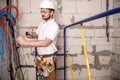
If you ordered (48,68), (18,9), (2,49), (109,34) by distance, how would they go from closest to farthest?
(48,68), (2,49), (18,9), (109,34)

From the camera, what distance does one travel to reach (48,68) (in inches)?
87.6

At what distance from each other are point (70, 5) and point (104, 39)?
0.87 meters

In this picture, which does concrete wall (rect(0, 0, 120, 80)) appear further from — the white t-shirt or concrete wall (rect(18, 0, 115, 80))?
the white t-shirt

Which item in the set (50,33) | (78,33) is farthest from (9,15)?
(78,33)

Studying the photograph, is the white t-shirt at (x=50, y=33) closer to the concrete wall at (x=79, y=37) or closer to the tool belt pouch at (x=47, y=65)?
the tool belt pouch at (x=47, y=65)

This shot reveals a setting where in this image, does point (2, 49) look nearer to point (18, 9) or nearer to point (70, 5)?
point (18, 9)

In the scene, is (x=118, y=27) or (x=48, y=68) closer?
(x=48, y=68)

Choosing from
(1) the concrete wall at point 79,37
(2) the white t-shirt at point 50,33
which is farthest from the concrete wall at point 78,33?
(2) the white t-shirt at point 50,33

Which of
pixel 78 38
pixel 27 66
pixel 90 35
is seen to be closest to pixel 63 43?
pixel 78 38

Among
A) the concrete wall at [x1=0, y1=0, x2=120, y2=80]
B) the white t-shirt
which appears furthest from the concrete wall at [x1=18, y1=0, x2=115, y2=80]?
the white t-shirt

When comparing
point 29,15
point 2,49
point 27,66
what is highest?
point 29,15

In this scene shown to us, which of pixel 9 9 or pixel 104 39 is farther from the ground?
pixel 9 9

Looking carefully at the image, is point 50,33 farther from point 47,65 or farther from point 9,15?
point 9,15

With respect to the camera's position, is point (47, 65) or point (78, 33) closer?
point (47, 65)
